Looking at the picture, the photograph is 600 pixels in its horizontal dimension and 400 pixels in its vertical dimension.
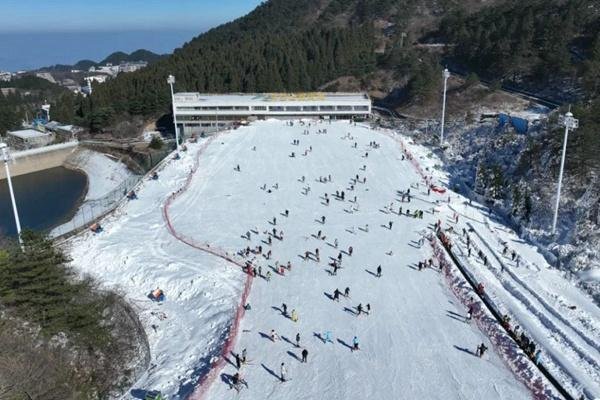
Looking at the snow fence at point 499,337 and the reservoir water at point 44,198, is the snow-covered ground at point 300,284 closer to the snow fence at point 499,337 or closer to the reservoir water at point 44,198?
the snow fence at point 499,337

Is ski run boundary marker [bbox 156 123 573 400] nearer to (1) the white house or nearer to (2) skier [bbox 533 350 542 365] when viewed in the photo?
(2) skier [bbox 533 350 542 365]

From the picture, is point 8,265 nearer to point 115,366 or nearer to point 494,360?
point 115,366

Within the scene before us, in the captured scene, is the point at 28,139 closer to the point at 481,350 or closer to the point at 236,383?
the point at 236,383

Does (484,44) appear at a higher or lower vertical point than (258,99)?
higher

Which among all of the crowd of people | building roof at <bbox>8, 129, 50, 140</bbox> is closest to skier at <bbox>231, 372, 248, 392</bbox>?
the crowd of people

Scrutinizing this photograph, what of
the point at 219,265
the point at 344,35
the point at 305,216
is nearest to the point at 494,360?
the point at 219,265
